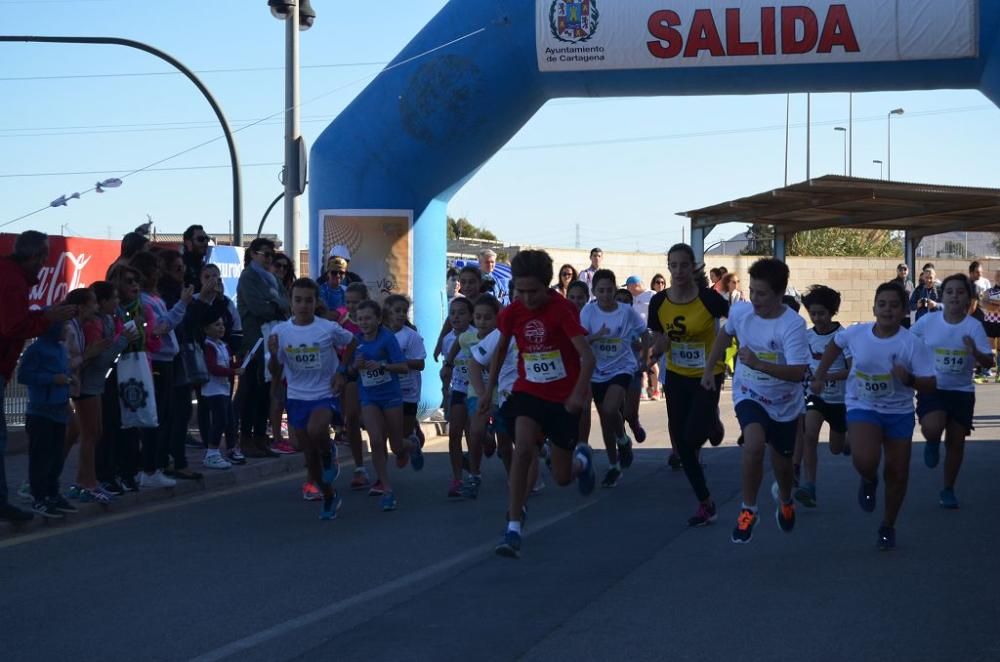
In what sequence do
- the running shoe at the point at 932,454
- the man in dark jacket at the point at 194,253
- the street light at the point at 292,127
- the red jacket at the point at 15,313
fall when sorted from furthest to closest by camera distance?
the street light at the point at 292,127 < the man in dark jacket at the point at 194,253 < the running shoe at the point at 932,454 < the red jacket at the point at 15,313

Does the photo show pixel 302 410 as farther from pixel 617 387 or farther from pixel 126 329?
pixel 617 387

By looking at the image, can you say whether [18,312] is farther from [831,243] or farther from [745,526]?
[831,243]

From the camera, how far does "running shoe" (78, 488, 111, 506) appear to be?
976 cm

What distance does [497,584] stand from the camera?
7.18 meters

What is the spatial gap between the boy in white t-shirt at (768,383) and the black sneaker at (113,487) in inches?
180

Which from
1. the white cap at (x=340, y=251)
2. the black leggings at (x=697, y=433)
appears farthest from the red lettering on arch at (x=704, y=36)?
the black leggings at (x=697, y=433)

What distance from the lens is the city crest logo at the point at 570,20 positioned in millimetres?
14500

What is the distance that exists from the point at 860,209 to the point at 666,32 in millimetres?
10509

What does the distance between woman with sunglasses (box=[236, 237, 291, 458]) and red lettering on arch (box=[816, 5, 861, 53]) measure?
5.94 meters

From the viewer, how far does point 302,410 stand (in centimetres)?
968

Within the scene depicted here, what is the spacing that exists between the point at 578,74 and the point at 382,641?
9.80 m

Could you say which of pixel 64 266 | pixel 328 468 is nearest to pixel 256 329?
pixel 64 266

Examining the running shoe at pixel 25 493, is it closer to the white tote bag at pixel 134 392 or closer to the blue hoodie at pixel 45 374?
the white tote bag at pixel 134 392

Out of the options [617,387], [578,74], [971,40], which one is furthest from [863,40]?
[617,387]
